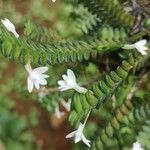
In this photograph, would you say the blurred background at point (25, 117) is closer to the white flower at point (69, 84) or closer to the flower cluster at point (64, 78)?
the flower cluster at point (64, 78)

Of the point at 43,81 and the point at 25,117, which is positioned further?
the point at 25,117

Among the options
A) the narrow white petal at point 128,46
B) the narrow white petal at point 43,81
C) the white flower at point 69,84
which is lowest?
the white flower at point 69,84

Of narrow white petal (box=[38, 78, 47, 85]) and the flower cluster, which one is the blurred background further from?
A: narrow white petal (box=[38, 78, 47, 85])

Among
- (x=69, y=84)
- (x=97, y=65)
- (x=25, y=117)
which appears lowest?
(x=25, y=117)

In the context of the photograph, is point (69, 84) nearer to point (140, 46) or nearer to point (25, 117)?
point (140, 46)

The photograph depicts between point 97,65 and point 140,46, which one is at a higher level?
point 140,46

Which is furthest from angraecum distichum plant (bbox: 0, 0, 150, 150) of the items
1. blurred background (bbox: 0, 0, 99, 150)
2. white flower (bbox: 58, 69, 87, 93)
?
blurred background (bbox: 0, 0, 99, 150)

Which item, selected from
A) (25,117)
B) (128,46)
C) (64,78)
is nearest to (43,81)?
(64,78)

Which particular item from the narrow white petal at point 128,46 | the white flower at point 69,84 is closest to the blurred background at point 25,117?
the narrow white petal at point 128,46
